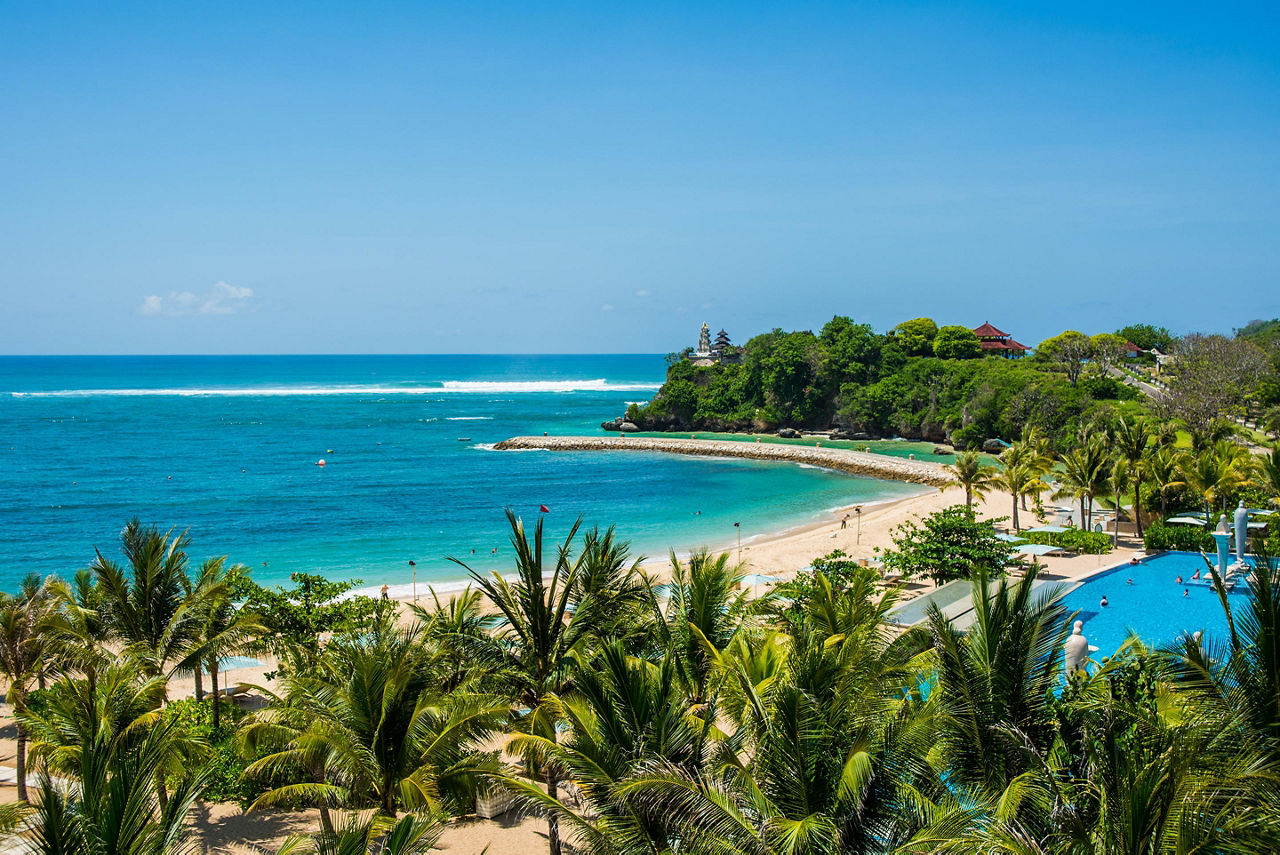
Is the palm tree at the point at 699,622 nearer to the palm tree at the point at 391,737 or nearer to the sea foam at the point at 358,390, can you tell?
the palm tree at the point at 391,737

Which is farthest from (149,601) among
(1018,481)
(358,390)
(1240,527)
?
(358,390)

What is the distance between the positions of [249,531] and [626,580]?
3336 cm

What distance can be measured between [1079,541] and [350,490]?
134 feet

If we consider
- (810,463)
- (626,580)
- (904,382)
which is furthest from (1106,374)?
(626,580)

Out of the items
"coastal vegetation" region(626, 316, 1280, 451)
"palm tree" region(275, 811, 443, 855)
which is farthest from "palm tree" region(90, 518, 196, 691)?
"coastal vegetation" region(626, 316, 1280, 451)

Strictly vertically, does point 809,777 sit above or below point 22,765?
above

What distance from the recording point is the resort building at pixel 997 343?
104 m

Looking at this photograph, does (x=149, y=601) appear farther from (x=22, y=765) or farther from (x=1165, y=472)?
(x=1165, y=472)

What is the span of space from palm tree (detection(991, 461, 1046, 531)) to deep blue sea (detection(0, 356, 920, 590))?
11374mm

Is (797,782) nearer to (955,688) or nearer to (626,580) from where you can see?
(955,688)

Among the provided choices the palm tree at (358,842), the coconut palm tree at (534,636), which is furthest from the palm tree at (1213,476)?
the palm tree at (358,842)

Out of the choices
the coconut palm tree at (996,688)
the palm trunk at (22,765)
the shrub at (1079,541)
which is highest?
the coconut palm tree at (996,688)

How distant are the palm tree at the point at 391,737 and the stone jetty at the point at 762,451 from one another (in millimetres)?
51237

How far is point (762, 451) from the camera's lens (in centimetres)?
7250
